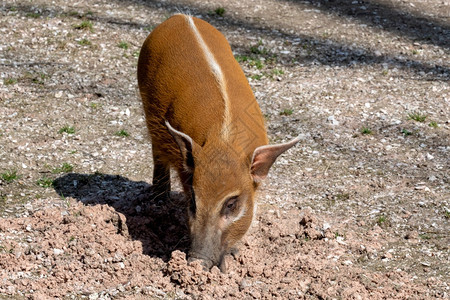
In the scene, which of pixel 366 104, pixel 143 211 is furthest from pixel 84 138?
pixel 366 104

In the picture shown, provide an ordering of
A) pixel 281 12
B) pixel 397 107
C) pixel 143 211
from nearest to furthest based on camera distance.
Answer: pixel 143 211 < pixel 397 107 < pixel 281 12

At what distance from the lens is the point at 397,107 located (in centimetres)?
793

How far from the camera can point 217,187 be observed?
4.48 meters

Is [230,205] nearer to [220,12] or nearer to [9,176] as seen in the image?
[9,176]

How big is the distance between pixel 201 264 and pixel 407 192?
8.60ft

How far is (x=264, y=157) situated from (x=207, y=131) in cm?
49

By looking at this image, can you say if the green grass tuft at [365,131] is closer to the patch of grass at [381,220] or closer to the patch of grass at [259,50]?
the patch of grass at [381,220]

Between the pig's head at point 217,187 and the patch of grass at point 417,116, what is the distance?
357cm

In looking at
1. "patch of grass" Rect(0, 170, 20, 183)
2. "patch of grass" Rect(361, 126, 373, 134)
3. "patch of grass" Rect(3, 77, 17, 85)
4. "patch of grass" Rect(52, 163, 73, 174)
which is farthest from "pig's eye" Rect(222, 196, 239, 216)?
"patch of grass" Rect(3, 77, 17, 85)

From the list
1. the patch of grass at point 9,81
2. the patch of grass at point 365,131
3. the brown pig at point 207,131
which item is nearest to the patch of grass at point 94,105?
the patch of grass at point 9,81

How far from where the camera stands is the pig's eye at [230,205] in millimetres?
4570

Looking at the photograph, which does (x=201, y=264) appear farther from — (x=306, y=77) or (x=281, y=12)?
(x=281, y=12)

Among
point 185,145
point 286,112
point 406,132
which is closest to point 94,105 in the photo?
point 286,112

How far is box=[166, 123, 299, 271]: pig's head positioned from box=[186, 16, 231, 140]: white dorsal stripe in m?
0.17
